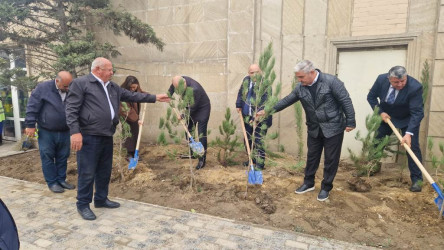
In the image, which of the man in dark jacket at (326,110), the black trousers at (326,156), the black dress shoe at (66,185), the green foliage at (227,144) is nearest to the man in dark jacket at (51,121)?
the black dress shoe at (66,185)

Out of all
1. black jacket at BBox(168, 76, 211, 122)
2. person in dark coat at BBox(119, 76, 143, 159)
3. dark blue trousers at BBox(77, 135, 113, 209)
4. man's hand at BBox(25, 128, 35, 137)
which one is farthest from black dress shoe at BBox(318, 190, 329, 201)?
man's hand at BBox(25, 128, 35, 137)

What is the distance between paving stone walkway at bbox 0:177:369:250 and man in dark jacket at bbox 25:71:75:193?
0.62m

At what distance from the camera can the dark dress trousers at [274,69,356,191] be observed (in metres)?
3.45

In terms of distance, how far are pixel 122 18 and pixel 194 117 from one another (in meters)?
2.23

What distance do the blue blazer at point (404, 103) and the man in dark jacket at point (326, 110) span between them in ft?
3.09

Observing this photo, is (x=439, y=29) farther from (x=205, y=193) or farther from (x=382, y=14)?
(x=205, y=193)

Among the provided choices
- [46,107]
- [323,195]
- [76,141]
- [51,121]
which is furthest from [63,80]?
[323,195]

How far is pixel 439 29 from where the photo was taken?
171 inches

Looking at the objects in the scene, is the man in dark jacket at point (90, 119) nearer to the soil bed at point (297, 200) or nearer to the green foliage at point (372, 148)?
the soil bed at point (297, 200)

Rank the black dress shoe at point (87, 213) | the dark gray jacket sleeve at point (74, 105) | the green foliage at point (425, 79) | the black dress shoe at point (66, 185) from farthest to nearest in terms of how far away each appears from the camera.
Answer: the green foliage at point (425, 79) < the black dress shoe at point (66, 185) < the black dress shoe at point (87, 213) < the dark gray jacket sleeve at point (74, 105)

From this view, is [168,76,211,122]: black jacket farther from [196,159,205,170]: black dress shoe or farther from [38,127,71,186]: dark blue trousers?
[38,127,71,186]: dark blue trousers

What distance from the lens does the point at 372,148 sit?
419 cm

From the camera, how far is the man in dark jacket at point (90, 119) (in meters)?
3.17

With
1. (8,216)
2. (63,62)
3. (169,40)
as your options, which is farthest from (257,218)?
(169,40)
